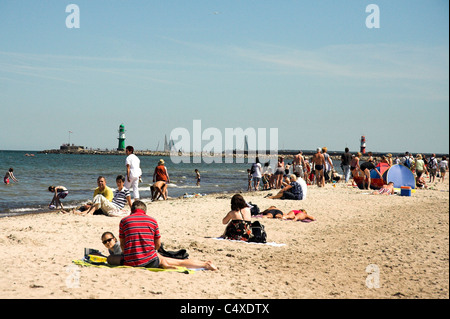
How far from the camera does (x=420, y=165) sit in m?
21.9

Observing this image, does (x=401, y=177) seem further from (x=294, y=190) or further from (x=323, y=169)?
(x=294, y=190)

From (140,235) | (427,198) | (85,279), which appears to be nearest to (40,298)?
(85,279)

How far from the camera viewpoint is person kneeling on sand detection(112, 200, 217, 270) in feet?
20.1

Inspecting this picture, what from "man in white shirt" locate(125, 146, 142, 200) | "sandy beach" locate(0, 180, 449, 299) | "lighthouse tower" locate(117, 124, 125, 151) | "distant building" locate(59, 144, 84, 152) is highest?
"lighthouse tower" locate(117, 124, 125, 151)

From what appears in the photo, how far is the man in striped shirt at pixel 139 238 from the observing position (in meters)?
6.12

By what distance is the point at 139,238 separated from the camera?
620cm

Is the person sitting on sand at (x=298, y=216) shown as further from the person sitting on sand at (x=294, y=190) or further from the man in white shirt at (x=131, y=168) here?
the man in white shirt at (x=131, y=168)

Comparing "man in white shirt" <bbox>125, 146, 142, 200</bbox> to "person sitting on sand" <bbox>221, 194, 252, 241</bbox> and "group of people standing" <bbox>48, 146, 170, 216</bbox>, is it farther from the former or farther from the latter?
"person sitting on sand" <bbox>221, 194, 252, 241</bbox>

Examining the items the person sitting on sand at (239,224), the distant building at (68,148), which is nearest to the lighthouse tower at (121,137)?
the distant building at (68,148)

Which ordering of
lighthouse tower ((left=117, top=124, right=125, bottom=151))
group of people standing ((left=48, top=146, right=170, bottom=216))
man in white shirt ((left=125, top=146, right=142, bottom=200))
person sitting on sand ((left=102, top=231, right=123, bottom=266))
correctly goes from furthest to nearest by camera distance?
1. lighthouse tower ((left=117, top=124, right=125, bottom=151))
2. man in white shirt ((left=125, top=146, right=142, bottom=200))
3. group of people standing ((left=48, top=146, right=170, bottom=216))
4. person sitting on sand ((left=102, top=231, right=123, bottom=266))

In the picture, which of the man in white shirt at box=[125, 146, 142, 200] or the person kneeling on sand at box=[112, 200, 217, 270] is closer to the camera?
the person kneeling on sand at box=[112, 200, 217, 270]

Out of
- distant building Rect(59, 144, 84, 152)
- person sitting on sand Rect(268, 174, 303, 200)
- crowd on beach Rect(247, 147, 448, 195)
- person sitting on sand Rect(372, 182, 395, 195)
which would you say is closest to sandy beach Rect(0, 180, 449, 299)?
person sitting on sand Rect(268, 174, 303, 200)

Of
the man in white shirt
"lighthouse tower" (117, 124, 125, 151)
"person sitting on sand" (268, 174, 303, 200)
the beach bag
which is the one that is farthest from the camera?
"lighthouse tower" (117, 124, 125, 151)
